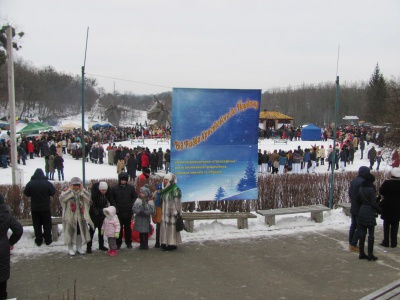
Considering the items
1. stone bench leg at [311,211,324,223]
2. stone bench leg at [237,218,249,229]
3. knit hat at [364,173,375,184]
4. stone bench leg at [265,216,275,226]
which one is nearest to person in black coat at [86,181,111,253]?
stone bench leg at [237,218,249,229]

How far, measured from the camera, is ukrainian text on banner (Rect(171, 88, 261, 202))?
27.7 ft

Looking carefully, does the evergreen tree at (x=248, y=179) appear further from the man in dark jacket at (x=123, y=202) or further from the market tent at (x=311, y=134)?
the market tent at (x=311, y=134)

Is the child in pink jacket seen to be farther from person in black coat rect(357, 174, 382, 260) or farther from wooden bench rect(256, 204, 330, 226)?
person in black coat rect(357, 174, 382, 260)

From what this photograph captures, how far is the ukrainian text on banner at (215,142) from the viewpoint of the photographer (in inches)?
333

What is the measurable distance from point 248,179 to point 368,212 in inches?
118

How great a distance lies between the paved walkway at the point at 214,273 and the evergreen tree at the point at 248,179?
1.62 meters

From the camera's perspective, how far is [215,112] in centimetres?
859

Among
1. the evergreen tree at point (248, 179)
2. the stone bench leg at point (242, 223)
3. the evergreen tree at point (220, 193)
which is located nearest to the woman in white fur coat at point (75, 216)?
the evergreen tree at point (220, 193)

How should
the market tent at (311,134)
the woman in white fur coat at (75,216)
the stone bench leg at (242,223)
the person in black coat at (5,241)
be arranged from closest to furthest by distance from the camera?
1. the person in black coat at (5,241)
2. the woman in white fur coat at (75,216)
3. the stone bench leg at (242,223)
4. the market tent at (311,134)

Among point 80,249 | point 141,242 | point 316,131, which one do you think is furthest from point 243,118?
point 316,131

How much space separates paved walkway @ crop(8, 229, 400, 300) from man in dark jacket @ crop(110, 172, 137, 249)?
0.33m

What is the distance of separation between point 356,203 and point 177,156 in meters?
3.85

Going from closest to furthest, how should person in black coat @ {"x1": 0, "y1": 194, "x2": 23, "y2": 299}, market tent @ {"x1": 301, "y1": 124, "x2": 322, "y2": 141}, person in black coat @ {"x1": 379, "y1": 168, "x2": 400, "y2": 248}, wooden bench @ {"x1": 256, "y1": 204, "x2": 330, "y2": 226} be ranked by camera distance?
1. person in black coat @ {"x1": 0, "y1": 194, "x2": 23, "y2": 299}
2. person in black coat @ {"x1": 379, "y1": 168, "x2": 400, "y2": 248}
3. wooden bench @ {"x1": 256, "y1": 204, "x2": 330, "y2": 226}
4. market tent @ {"x1": 301, "y1": 124, "x2": 322, "y2": 141}

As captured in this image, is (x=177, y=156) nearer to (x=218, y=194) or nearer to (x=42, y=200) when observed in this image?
(x=218, y=194)
